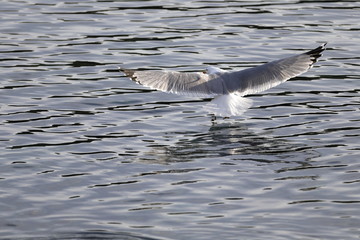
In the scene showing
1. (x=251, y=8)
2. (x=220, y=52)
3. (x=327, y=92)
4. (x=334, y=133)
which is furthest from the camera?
(x=251, y=8)

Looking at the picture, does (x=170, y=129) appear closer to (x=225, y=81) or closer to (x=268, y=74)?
(x=225, y=81)

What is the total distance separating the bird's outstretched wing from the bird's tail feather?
215 millimetres

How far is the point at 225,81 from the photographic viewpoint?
1287cm

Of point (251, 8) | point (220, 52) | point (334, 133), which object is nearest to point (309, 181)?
point (334, 133)

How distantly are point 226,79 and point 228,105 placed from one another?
0.79 metres

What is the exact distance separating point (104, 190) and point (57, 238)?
1.47m

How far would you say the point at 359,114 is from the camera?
12789 millimetres

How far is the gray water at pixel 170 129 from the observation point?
909 cm

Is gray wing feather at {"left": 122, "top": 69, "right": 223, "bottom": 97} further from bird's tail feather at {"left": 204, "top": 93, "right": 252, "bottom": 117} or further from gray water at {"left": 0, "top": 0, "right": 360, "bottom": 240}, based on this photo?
gray water at {"left": 0, "top": 0, "right": 360, "bottom": 240}

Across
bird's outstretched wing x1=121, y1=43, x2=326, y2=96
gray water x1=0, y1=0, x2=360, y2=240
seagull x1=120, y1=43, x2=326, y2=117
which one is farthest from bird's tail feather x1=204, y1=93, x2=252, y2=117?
gray water x1=0, y1=0, x2=360, y2=240

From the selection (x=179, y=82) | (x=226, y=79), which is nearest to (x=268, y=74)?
(x=226, y=79)

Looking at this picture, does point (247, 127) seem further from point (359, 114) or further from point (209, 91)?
point (359, 114)

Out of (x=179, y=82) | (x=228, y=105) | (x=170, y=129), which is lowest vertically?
(x=170, y=129)

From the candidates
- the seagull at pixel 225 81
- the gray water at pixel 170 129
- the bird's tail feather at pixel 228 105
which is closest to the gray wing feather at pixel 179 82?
the seagull at pixel 225 81
